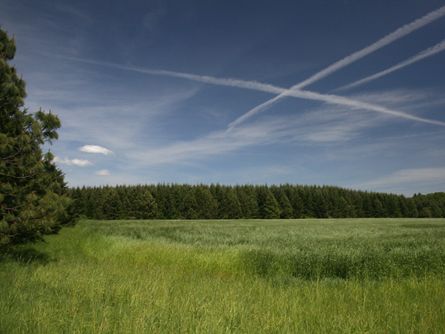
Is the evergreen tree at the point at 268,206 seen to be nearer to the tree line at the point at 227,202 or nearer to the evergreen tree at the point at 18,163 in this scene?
the tree line at the point at 227,202

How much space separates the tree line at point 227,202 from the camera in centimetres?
8775

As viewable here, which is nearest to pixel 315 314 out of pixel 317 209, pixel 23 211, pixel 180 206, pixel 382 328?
pixel 382 328

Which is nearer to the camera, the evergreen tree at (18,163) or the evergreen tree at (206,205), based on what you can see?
the evergreen tree at (18,163)

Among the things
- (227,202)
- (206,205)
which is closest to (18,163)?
(206,205)

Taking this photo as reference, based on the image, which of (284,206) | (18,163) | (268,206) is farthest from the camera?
(284,206)

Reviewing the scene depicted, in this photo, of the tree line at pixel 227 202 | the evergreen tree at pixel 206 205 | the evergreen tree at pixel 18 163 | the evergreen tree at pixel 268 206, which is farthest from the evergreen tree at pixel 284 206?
the evergreen tree at pixel 18 163

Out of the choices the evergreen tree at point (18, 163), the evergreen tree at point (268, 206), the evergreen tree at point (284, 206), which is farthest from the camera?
the evergreen tree at point (284, 206)

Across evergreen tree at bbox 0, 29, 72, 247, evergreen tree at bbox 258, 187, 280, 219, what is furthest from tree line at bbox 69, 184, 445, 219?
evergreen tree at bbox 0, 29, 72, 247

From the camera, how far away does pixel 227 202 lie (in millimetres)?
91312

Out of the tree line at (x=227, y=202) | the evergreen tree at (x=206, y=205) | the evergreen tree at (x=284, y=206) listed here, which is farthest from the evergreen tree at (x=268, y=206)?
the evergreen tree at (x=206, y=205)

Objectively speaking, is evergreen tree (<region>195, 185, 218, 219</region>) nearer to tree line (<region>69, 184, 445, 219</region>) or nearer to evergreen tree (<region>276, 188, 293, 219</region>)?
tree line (<region>69, 184, 445, 219</region>)

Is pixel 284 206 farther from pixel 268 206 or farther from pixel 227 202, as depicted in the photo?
pixel 227 202

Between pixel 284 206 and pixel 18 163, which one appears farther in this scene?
pixel 284 206

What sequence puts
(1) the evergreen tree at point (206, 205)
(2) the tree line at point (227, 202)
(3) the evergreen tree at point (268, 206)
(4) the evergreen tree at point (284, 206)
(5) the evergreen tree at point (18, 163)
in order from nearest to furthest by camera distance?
(5) the evergreen tree at point (18, 163), (2) the tree line at point (227, 202), (1) the evergreen tree at point (206, 205), (3) the evergreen tree at point (268, 206), (4) the evergreen tree at point (284, 206)
